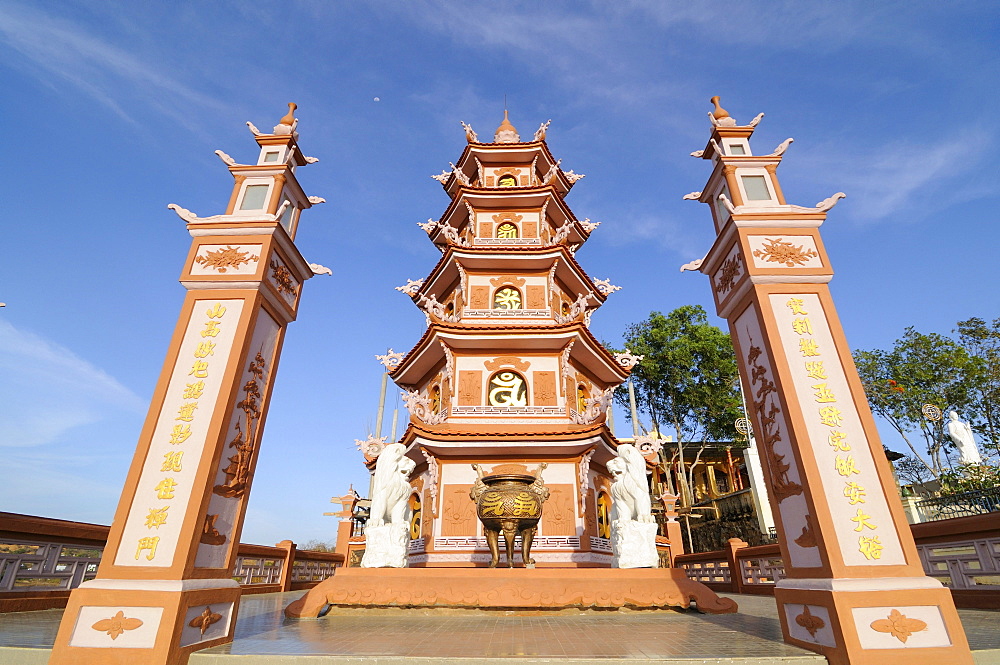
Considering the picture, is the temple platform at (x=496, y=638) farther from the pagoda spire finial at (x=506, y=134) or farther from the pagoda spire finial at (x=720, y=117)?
the pagoda spire finial at (x=506, y=134)

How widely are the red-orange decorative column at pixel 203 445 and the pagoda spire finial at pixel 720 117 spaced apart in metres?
6.23

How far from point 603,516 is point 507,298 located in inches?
289

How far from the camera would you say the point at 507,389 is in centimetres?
1423

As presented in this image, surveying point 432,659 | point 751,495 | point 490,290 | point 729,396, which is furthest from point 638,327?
point 432,659

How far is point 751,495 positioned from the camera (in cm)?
2367

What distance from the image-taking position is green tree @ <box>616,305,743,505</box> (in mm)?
28859

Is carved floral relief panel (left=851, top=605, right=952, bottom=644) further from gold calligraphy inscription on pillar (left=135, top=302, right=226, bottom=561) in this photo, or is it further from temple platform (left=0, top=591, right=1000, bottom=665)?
gold calligraphy inscription on pillar (left=135, top=302, right=226, bottom=561)

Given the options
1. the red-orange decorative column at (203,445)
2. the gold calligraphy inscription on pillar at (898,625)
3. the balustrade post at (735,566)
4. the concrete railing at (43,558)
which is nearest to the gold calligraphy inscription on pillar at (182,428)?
the red-orange decorative column at (203,445)

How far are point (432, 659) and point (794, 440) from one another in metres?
4.11

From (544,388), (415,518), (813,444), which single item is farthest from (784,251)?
(415,518)

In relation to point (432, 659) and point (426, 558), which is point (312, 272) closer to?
point (432, 659)

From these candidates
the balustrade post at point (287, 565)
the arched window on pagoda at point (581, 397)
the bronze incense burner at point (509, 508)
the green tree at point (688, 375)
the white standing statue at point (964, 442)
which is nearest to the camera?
the bronze incense burner at point (509, 508)

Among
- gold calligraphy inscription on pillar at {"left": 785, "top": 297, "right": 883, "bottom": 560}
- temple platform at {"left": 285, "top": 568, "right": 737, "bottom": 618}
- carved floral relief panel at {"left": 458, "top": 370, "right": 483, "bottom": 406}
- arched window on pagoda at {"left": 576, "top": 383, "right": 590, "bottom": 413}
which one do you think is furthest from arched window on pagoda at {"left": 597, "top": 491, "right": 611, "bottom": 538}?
gold calligraphy inscription on pillar at {"left": 785, "top": 297, "right": 883, "bottom": 560}

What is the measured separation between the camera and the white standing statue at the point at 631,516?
886cm
